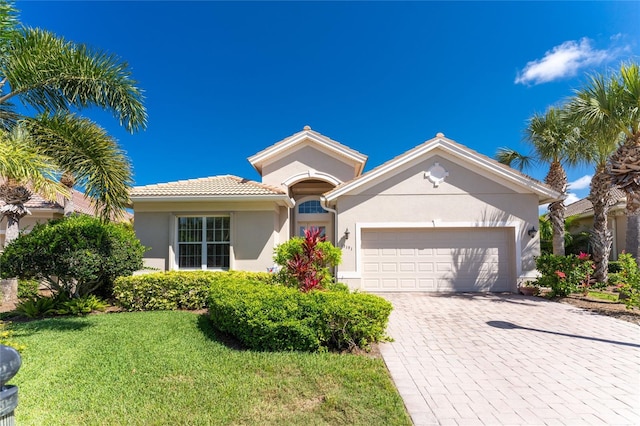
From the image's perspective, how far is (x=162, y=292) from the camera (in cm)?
927

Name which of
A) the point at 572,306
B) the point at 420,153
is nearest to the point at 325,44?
the point at 420,153

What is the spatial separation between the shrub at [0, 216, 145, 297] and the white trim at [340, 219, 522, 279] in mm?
7457

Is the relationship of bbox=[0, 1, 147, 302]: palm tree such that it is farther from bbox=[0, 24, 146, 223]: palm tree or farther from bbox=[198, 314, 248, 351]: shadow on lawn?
bbox=[198, 314, 248, 351]: shadow on lawn

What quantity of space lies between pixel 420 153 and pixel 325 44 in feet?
22.2

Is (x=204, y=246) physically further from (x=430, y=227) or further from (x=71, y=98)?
(x=430, y=227)

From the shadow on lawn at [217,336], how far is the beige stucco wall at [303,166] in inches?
327

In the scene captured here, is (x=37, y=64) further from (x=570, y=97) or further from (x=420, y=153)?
(x=570, y=97)

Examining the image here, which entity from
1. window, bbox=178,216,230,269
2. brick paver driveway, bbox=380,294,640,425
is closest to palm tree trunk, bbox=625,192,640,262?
brick paver driveway, bbox=380,294,640,425

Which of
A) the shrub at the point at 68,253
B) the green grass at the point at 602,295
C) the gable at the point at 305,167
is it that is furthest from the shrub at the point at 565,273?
the shrub at the point at 68,253

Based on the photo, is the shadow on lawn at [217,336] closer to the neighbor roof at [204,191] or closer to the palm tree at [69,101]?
the palm tree at [69,101]

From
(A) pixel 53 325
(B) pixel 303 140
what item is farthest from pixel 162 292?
(B) pixel 303 140

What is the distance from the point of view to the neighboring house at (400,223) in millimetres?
11891

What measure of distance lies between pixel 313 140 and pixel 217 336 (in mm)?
10179

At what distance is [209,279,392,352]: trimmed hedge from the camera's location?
573cm
